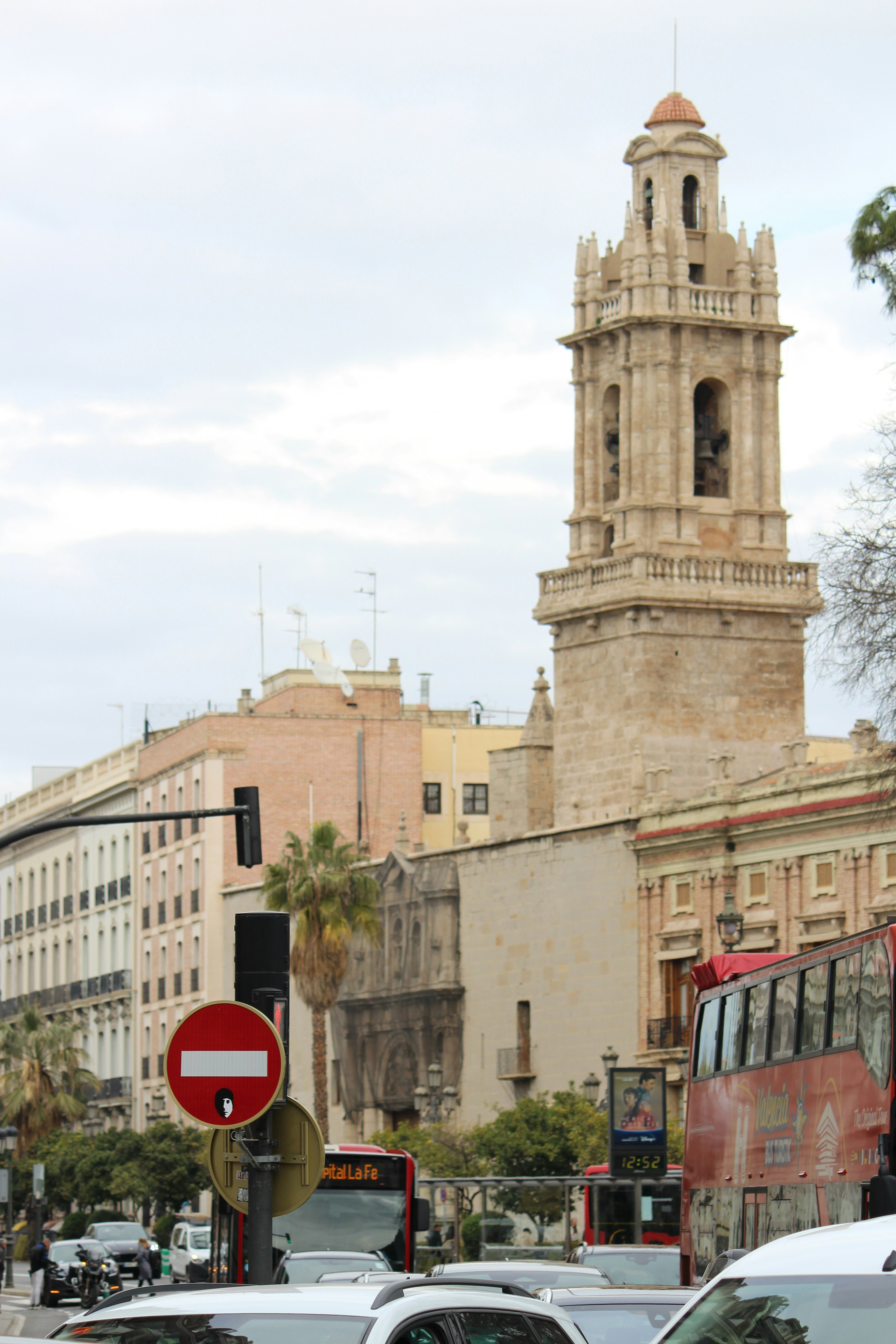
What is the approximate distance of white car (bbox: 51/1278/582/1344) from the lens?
26.6ft

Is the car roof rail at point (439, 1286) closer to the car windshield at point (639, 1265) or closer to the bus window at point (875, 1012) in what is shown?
the bus window at point (875, 1012)

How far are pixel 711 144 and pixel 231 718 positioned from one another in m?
27.2

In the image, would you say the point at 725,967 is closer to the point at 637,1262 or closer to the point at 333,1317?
the point at 637,1262

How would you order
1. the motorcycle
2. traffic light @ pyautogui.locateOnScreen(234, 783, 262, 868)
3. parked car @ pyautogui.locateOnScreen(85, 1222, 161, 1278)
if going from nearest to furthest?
traffic light @ pyautogui.locateOnScreen(234, 783, 262, 868) < the motorcycle < parked car @ pyautogui.locateOnScreen(85, 1222, 161, 1278)

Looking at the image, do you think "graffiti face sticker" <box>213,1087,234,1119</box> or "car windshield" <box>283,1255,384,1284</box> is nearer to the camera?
"graffiti face sticker" <box>213,1087,234,1119</box>

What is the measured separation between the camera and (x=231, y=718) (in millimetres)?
82875

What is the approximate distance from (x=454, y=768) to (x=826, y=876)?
36005 millimetres

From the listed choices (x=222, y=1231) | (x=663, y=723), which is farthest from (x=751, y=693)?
(x=222, y=1231)

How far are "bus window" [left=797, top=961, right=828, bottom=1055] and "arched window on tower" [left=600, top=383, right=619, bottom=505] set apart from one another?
48.3 metres

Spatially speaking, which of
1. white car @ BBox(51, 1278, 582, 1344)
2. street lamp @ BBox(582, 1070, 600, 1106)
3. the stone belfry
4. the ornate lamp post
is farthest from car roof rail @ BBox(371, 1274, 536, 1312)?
the stone belfry

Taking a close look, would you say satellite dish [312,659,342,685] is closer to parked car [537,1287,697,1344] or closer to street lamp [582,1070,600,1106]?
street lamp [582,1070,600,1106]

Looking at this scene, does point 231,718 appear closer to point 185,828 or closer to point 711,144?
point 185,828

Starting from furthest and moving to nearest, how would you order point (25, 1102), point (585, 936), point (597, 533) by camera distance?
point (25, 1102)
point (597, 533)
point (585, 936)

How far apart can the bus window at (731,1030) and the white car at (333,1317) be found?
34.0ft
